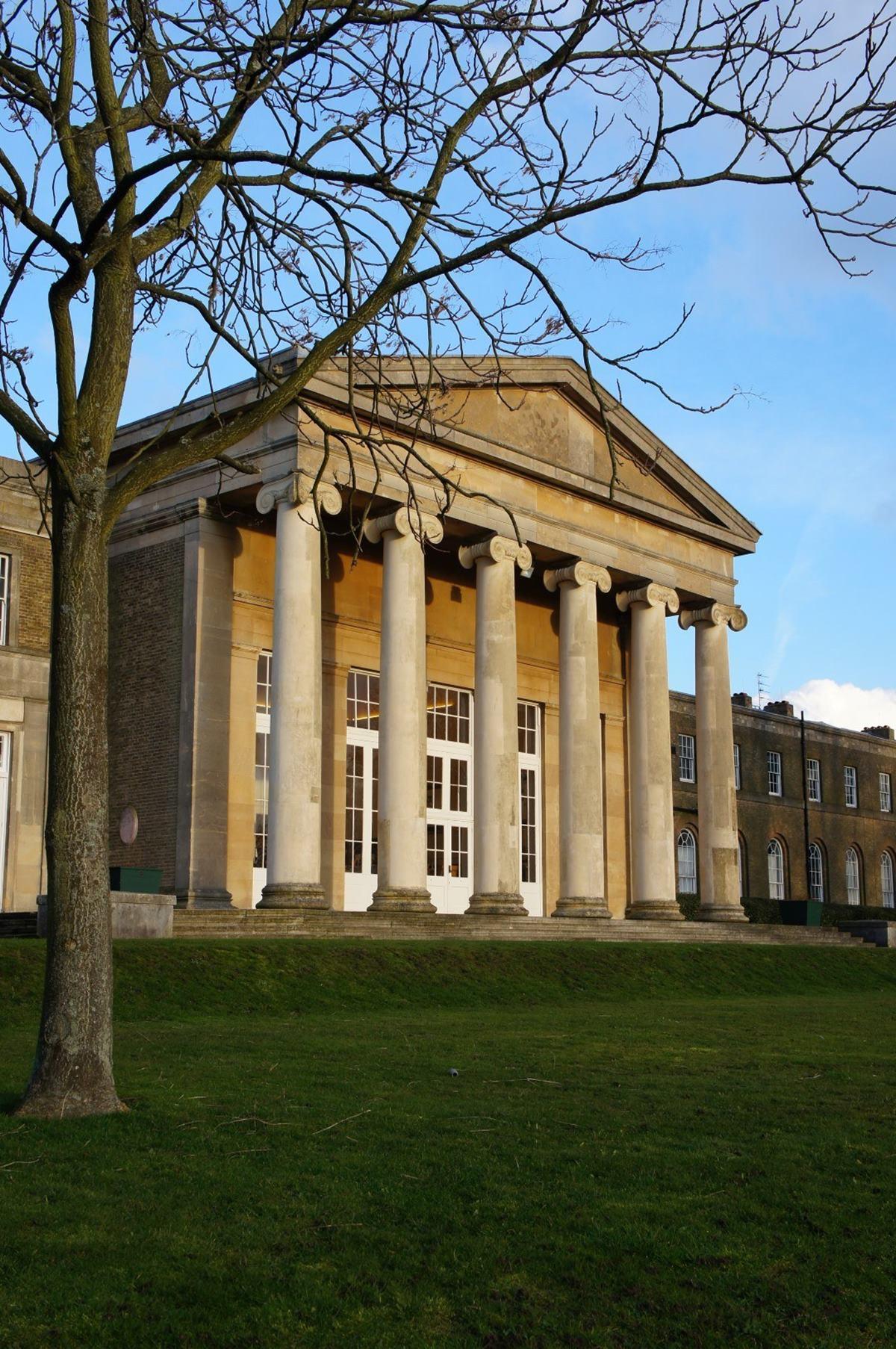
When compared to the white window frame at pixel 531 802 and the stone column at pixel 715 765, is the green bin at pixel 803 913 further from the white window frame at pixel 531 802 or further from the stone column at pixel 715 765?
the white window frame at pixel 531 802

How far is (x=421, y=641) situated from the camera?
29.5 metres

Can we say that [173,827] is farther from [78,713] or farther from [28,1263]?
[28,1263]

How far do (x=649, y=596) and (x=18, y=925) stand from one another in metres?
18.6

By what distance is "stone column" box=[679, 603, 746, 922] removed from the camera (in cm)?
3672

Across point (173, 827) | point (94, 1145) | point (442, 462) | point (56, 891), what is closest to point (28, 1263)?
point (94, 1145)

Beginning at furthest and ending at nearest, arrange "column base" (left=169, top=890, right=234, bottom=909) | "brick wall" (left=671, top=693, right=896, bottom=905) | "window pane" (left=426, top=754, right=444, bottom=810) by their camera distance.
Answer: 1. "brick wall" (left=671, top=693, right=896, bottom=905)
2. "window pane" (left=426, top=754, right=444, bottom=810)
3. "column base" (left=169, top=890, right=234, bottom=909)

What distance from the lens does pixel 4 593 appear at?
29.5 m

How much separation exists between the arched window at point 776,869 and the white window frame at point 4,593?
127 ft

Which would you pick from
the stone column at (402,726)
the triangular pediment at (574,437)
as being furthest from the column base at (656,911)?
the triangular pediment at (574,437)

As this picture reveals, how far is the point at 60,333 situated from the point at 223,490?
18134 millimetres

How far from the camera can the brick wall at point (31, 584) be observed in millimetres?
29500

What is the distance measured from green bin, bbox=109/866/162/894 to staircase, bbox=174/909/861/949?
167 centimetres

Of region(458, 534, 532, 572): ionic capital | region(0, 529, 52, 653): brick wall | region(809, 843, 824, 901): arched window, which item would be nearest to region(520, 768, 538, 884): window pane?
region(458, 534, 532, 572): ionic capital

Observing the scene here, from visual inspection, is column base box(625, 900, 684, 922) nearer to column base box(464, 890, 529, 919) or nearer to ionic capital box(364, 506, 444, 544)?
column base box(464, 890, 529, 919)
